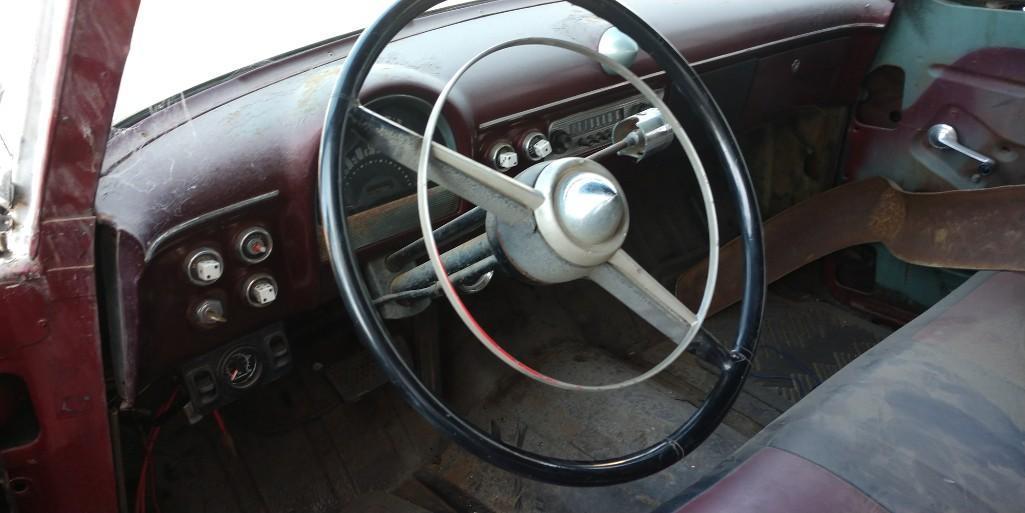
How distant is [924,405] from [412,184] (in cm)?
98

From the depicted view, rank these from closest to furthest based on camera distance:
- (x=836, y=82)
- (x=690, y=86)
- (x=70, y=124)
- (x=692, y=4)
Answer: (x=70, y=124)
(x=690, y=86)
(x=692, y=4)
(x=836, y=82)

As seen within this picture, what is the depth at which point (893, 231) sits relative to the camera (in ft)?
7.02

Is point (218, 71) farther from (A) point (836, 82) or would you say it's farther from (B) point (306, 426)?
(A) point (836, 82)

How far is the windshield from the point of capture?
51.1 inches

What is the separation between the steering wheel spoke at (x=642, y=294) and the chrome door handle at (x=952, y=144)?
1.23 m

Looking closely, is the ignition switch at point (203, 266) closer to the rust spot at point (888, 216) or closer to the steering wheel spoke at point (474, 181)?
the steering wheel spoke at point (474, 181)

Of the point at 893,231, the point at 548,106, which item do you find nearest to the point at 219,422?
the point at 548,106

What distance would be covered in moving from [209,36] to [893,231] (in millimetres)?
1777

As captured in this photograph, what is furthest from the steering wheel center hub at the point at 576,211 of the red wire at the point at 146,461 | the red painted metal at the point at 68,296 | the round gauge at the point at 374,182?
the red wire at the point at 146,461

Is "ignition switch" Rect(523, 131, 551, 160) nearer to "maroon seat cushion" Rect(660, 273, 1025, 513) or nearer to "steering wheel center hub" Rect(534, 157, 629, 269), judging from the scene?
"steering wheel center hub" Rect(534, 157, 629, 269)

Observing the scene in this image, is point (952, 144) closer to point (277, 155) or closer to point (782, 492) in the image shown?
point (782, 492)

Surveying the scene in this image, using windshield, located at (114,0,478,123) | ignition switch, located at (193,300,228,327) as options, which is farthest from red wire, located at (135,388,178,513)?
windshield, located at (114,0,478,123)

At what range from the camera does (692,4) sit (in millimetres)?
2098

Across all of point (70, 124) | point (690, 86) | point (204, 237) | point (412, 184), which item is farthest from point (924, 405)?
point (70, 124)
